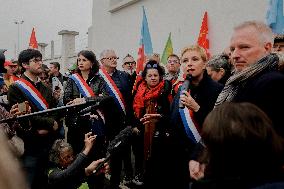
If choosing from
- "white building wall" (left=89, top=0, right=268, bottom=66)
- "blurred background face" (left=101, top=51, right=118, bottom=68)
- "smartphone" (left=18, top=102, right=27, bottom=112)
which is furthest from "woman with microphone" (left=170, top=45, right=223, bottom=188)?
"white building wall" (left=89, top=0, right=268, bottom=66)

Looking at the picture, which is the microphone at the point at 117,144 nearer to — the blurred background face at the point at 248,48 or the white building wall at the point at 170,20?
the blurred background face at the point at 248,48

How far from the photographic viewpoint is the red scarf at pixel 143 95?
4.98 meters

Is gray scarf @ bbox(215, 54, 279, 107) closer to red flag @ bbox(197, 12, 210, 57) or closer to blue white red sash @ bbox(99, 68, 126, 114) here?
blue white red sash @ bbox(99, 68, 126, 114)

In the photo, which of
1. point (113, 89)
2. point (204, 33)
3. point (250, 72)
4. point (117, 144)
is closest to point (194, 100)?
point (250, 72)

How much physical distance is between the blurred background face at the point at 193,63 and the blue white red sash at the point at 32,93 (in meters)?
1.64

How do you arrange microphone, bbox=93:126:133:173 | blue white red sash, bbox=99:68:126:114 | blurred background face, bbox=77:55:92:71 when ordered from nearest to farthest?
1. microphone, bbox=93:126:133:173
2. blurred background face, bbox=77:55:92:71
3. blue white red sash, bbox=99:68:126:114

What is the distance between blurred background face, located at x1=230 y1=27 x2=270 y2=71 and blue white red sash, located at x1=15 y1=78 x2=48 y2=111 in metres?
2.44

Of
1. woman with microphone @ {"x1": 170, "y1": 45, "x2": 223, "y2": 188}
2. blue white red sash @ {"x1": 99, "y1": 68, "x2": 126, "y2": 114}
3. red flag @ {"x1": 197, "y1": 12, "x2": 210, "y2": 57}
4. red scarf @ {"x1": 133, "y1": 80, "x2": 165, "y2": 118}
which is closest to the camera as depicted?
woman with microphone @ {"x1": 170, "y1": 45, "x2": 223, "y2": 188}

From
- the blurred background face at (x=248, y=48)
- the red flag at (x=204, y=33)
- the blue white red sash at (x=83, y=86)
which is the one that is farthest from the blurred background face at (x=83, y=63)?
the red flag at (x=204, y=33)

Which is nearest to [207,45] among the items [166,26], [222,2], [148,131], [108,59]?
[222,2]

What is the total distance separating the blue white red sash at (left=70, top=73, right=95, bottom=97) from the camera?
4.70 m

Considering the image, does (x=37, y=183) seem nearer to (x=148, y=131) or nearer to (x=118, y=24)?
(x=148, y=131)

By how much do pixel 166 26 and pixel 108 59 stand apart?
4791 millimetres

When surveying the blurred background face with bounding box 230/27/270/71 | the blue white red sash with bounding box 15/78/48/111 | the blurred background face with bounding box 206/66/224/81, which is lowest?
the blue white red sash with bounding box 15/78/48/111
